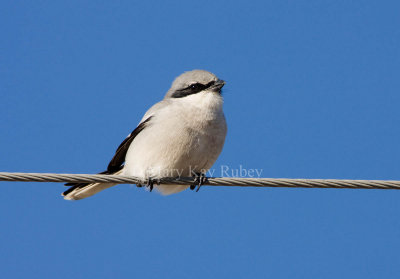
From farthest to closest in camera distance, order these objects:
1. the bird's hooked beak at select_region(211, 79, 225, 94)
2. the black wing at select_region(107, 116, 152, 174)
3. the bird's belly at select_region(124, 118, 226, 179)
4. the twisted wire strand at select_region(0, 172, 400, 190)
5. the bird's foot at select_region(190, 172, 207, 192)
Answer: the black wing at select_region(107, 116, 152, 174) → the bird's hooked beak at select_region(211, 79, 225, 94) → the bird's belly at select_region(124, 118, 226, 179) → the bird's foot at select_region(190, 172, 207, 192) → the twisted wire strand at select_region(0, 172, 400, 190)

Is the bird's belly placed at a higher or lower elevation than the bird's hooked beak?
lower

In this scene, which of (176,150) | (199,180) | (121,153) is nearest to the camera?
(199,180)

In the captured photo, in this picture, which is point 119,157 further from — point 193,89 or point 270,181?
point 270,181

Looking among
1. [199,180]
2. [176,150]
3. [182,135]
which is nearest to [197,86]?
[182,135]

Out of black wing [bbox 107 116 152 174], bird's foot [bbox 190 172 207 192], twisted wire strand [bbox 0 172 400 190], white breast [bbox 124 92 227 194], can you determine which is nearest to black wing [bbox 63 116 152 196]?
black wing [bbox 107 116 152 174]

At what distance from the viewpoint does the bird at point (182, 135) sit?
6.82 metres

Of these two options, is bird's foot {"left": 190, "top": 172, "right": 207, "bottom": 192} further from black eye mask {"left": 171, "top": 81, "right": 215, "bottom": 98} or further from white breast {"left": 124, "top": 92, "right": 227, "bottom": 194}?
black eye mask {"left": 171, "top": 81, "right": 215, "bottom": 98}

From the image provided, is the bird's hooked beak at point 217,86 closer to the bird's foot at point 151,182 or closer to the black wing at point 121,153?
the black wing at point 121,153

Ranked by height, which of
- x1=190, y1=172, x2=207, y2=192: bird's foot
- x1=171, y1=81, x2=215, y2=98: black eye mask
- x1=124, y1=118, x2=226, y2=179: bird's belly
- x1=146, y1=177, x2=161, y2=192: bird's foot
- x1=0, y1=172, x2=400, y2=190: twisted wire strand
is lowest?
x1=0, y1=172, x2=400, y2=190: twisted wire strand

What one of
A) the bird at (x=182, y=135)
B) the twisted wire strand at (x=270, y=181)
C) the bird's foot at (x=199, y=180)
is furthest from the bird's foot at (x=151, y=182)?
the twisted wire strand at (x=270, y=181)

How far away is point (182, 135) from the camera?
6805mm

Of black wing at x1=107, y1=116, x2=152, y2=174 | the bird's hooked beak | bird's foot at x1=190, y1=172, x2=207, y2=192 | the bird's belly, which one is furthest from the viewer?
black wing at x1=107, y1=116, x2=152, y2=174

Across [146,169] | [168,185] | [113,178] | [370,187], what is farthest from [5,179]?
[370,187]

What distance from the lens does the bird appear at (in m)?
6.82
